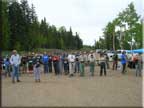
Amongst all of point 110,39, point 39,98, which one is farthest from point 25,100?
point 110,39

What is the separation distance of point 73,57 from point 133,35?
1495 inches

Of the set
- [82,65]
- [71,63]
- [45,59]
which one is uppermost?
[45,59]

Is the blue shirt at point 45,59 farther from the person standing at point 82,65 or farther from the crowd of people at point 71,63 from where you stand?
the person standing at point 82,65

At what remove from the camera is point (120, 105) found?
12.2 meters

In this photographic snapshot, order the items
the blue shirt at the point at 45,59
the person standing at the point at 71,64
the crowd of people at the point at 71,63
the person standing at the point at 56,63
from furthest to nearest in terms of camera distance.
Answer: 1. the blue shirt at the point at 45,59
2. the person standing at the point at 56,63
3. the crowd of people at the point at 71,63
4. the person standing at the point at 71,64

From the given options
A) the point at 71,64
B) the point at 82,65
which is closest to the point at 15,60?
the point at 71,64

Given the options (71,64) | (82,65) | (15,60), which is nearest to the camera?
(15,60)

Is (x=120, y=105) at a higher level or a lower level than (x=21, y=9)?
lower

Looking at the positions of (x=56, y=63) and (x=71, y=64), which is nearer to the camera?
(x=71, y=64)

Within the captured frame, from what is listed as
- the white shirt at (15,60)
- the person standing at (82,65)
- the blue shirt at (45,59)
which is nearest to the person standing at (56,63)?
the blue shirt at (45,59)

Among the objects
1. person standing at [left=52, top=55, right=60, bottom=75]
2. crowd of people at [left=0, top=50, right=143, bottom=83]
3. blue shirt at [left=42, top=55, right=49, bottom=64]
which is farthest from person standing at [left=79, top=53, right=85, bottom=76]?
blue shirt at [left=42, top=55, right=49, bottom=64]

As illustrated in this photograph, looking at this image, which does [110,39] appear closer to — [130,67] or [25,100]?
[130,67]

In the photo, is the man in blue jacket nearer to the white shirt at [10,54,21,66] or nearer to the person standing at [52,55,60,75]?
the person standing at [52,55,60,75]

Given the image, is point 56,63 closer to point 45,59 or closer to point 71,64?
point 45,59
